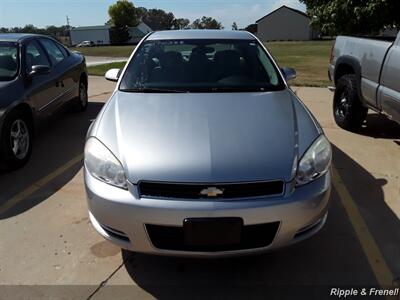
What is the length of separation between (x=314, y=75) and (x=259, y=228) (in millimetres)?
11208

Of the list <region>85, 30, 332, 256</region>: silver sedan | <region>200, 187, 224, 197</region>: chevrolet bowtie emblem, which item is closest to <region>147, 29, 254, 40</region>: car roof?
<region>85, 30, 332, 256</region>: silver sedan

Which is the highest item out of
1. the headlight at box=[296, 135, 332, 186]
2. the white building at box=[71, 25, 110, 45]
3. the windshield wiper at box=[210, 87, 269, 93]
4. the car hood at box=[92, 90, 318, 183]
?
the windshield wiper at box=[210, 87, 269, 93]

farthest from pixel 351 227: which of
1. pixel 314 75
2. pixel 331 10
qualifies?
pixel 314 75

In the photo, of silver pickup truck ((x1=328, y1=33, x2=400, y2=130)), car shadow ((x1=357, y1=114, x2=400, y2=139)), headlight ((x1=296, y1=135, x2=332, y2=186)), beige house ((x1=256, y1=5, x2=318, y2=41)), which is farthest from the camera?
beige house ((x1=256, y1=5, x2=318, y2=41))

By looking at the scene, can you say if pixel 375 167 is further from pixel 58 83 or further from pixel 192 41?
pixel 58 83

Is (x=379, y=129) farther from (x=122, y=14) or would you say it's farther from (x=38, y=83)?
(x=122, y=14)

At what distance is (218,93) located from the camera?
377 cm

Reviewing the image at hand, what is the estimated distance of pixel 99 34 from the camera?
92250mm

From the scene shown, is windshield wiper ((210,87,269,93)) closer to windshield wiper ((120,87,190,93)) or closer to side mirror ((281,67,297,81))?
windshield wiper ((120,87,190,93))

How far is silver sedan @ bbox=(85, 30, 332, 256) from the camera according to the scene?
2.63 metres

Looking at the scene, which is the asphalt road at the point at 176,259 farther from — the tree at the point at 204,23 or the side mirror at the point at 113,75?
the tree at the point at 204,23

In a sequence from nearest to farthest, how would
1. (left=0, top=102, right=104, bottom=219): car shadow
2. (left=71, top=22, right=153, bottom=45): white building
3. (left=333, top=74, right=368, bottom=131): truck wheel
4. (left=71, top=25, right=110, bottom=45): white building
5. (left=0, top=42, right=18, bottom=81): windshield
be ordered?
1. (left=0, top=102, right=104, bottom=219): car shadow
2. (left=0, top=42, right=18, bottom=81): windshield
3. (left=333, top=74, right=368, bottom=131): truck wheel
4. (left=71, top=22, right=153, bottom=45): white building
5. (left=71, top=25, right=110, bottom=45): white building

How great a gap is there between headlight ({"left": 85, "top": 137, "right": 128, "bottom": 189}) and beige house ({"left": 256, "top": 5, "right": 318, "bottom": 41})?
8150cm

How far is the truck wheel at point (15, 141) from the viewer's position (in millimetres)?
4805
